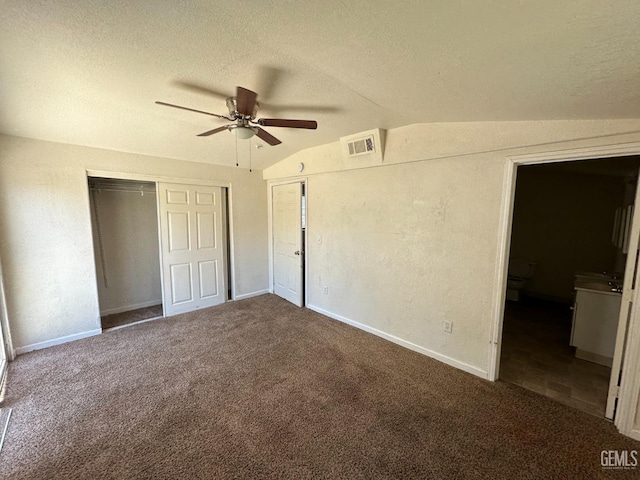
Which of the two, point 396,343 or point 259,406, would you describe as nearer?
point 259,406

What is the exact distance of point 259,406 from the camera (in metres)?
2.10

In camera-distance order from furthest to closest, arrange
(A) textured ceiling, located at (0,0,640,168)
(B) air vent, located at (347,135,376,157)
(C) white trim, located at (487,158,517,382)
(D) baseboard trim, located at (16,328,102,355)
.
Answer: (B) air vent, located at (347,135,376,157) → (D) baseboard trim, located at (16,328,102,355) → (C) white trim, located at (487,158,517,382) → (A) textured ceiling, located at (0,0,640,168)

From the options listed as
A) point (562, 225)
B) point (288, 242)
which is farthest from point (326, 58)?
point (562, 225)

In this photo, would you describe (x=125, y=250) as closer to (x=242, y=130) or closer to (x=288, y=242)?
(x=288, y=242)

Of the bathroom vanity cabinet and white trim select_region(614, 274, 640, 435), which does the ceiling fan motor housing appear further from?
the bathroom vanity cabinet

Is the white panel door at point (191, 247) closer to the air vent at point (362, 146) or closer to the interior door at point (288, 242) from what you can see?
the interior door at point (288, 242)

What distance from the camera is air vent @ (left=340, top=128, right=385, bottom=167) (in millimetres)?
2936

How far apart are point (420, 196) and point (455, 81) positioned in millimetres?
1294

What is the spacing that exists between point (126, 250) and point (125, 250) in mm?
13

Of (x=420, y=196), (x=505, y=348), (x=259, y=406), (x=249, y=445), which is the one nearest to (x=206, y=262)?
(x=259, y=406)

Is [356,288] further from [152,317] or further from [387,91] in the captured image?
[152,317]

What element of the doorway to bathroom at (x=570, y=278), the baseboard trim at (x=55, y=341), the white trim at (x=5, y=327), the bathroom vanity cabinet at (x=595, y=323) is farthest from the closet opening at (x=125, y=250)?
the bathroom vanity cabinet at (x=595, y=323)

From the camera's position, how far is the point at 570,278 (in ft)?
14.3

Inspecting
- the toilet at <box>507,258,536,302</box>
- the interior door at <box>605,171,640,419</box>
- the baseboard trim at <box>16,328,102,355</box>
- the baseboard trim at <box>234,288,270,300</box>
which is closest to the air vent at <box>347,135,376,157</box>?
the interior door at <box>605,171,640,419</box>
